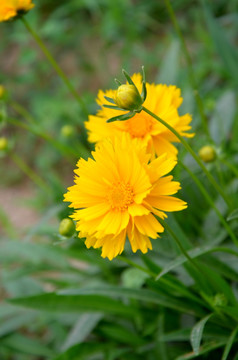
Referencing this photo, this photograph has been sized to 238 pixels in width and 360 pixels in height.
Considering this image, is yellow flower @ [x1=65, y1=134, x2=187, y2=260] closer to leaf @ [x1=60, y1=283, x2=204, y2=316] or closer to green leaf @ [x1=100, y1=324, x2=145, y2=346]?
leaf @ [x1=60, y1=283, x2=204, y2=316]

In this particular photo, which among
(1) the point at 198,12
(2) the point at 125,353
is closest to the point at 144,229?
(2) the point at 125,353

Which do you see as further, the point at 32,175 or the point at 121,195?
the point at 32,175

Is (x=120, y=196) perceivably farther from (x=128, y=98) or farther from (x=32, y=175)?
(x=32, y=175)

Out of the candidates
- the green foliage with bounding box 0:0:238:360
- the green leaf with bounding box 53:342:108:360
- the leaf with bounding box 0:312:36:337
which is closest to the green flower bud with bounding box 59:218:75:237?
the green foliage with bounding box 0:0:238:360

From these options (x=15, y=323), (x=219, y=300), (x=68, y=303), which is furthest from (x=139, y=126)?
(x=15, y=323)

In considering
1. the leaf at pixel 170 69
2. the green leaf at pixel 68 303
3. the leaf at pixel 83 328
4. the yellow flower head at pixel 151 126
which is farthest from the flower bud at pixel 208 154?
the leaf at pixel 170 69

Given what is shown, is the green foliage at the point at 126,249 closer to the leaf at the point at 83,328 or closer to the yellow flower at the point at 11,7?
the leaf at the point at 83,328
